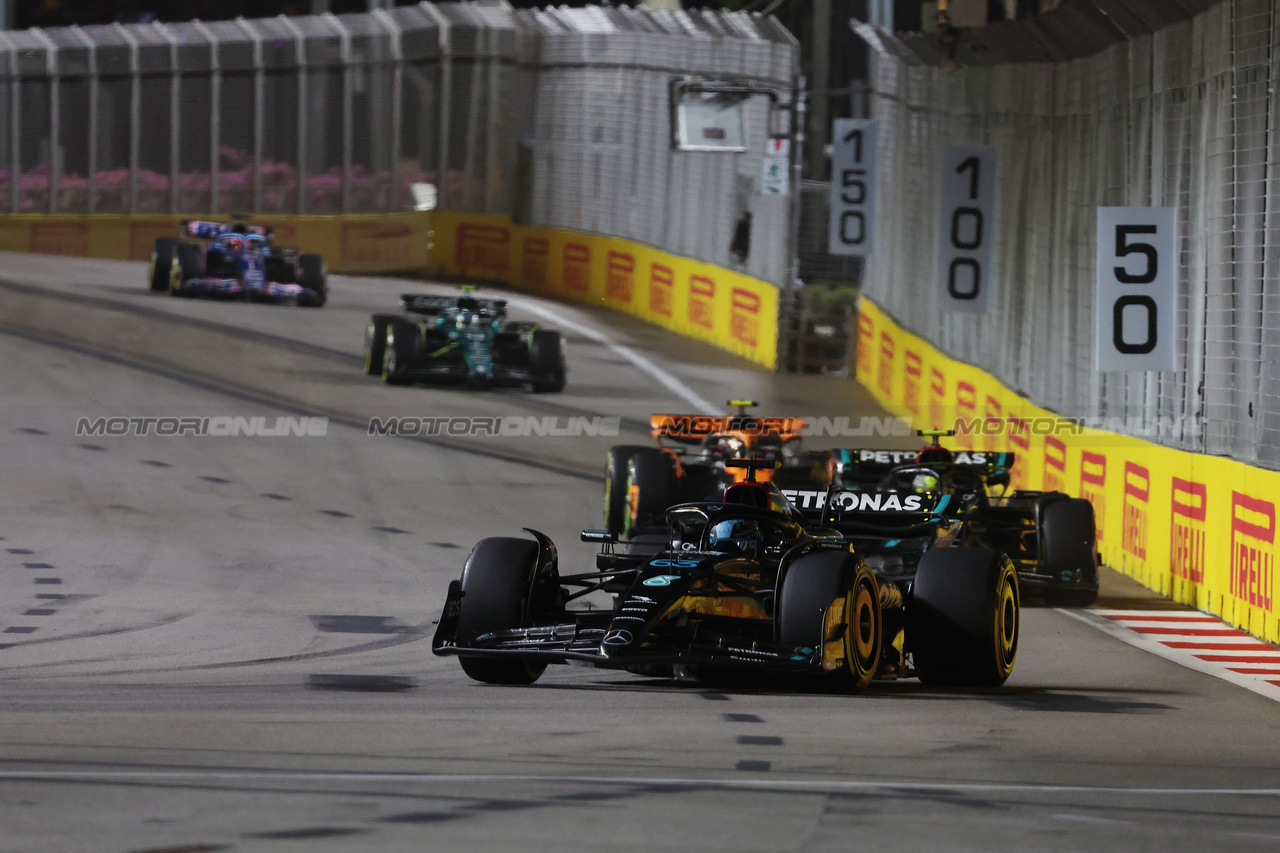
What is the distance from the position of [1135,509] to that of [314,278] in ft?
60.9

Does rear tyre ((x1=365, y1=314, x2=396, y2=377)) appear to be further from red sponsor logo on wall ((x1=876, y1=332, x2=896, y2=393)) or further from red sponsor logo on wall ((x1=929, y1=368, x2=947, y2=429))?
red sponsor logo on wall ((x1=929, y1=368, x2=947, y2=429))

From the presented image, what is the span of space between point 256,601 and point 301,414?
9996mm

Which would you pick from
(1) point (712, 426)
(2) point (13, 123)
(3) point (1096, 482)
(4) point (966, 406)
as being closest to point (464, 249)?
(2) point (13, 123)

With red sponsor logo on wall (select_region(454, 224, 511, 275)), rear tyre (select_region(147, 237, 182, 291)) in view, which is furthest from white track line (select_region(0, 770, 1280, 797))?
red sponsor logo on wall (select_region(454, 224, 511, 275))

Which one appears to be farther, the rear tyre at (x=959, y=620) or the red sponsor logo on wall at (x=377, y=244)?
the red sponsor logo on wall at (x=377, y=244)

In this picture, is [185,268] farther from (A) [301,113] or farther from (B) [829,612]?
(B) [829,612]

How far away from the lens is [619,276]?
3562 centimetres

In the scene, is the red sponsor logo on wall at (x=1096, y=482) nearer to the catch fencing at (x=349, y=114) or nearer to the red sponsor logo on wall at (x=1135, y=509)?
the red sponsor logo on wall at (x=1135, y=509)

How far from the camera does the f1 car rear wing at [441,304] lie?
2339cm

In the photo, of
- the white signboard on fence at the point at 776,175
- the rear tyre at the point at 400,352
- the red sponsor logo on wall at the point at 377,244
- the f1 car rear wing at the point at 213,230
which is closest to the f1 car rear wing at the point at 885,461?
the rear tyre at the point at 400,352

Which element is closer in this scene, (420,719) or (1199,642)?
(420,719)

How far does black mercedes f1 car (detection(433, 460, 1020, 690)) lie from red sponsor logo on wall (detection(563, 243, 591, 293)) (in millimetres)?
26585

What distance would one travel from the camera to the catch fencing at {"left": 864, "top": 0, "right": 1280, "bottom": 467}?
13.2 m

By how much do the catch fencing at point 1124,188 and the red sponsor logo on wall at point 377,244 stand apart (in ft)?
52.6
